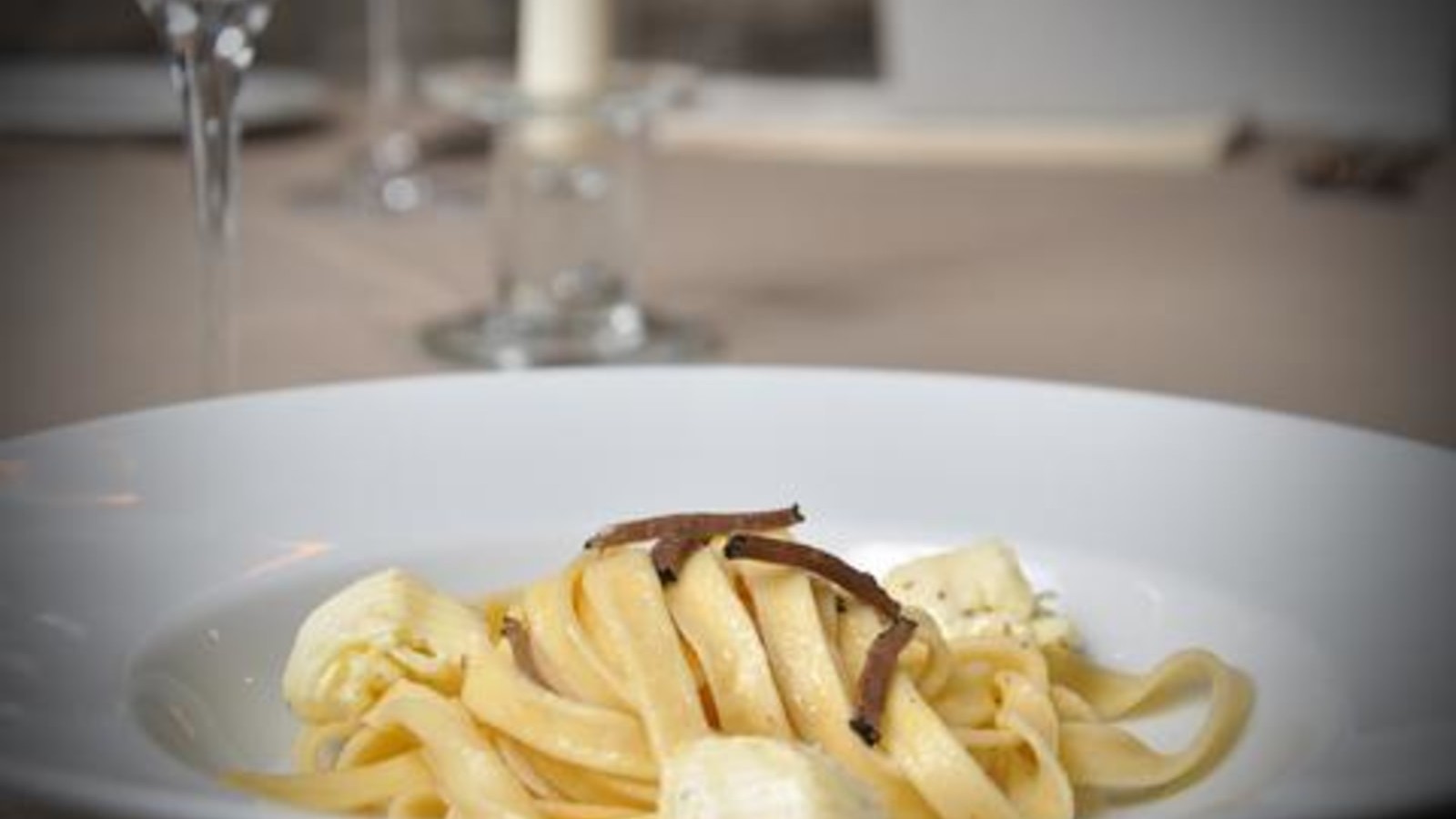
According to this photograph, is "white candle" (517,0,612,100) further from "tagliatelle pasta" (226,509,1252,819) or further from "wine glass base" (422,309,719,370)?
"tagliatelle pasta" (226,509,1252,819)

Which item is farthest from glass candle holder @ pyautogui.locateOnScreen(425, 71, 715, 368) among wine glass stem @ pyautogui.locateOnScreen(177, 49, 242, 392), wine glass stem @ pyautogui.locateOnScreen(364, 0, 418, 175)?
wine glass stem @ pyautogui.locateOnScreen(364, 0, 418, 175)

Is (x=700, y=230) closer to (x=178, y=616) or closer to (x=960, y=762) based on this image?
(x=178, y=616)

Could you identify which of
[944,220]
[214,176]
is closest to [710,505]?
[214,176]

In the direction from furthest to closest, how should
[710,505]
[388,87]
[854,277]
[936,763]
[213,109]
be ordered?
[388,87]
[854,277]
[213,109]
[710,505]
[936,763]

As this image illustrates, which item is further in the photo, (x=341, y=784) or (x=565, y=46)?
(x=565, y=46)

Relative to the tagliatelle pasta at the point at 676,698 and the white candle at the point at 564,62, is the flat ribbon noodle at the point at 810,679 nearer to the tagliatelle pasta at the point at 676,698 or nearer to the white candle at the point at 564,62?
the tagliatelle pasta at the point at 676,698

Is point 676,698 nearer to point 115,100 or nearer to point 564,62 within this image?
point 564,62

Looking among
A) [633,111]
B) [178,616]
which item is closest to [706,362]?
[633,111]
